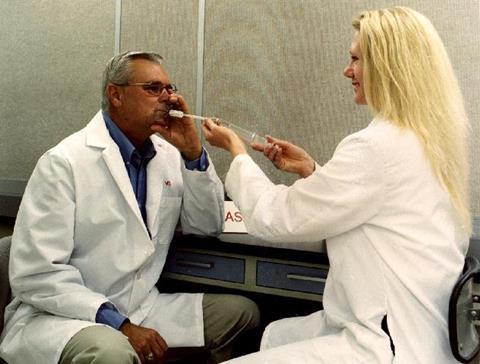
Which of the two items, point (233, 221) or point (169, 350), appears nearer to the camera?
point (169, 350)

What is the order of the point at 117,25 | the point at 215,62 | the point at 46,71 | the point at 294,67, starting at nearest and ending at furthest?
the point at 294,67
the point at 215,62
the point at 117,25
the point at 46,71

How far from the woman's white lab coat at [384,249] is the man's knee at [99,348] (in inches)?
10.6

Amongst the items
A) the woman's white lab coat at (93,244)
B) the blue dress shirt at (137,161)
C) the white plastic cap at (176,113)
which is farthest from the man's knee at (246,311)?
the white plastic cap at (176,113)

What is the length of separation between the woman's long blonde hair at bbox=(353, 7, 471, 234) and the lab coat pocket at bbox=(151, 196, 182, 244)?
0.74m

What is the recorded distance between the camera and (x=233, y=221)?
1.74 metres

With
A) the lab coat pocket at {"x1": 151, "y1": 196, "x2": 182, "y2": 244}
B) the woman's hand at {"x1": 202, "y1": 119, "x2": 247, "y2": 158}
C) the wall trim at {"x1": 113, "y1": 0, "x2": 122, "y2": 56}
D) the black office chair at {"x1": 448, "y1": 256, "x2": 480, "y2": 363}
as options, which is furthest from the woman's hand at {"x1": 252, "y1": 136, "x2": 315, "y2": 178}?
the wall trim at {"x1": 113, "y1": 0, "x2": 122, "y2": 56}

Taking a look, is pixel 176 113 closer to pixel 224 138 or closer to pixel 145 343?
pixel 224 138

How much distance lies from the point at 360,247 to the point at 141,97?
839 millimetres

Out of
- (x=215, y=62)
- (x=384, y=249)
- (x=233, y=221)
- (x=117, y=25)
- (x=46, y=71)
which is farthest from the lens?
(x=46, y=71)

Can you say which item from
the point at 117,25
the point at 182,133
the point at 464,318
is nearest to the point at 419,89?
the point at 464,318

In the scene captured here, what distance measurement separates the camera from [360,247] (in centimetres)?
108

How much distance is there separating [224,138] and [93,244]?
0.47 m

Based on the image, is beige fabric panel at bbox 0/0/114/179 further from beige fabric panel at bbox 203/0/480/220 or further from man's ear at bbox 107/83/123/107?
man's ear at bbox 107/83/123/107

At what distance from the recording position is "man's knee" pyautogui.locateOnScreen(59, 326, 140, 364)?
3.66ft
